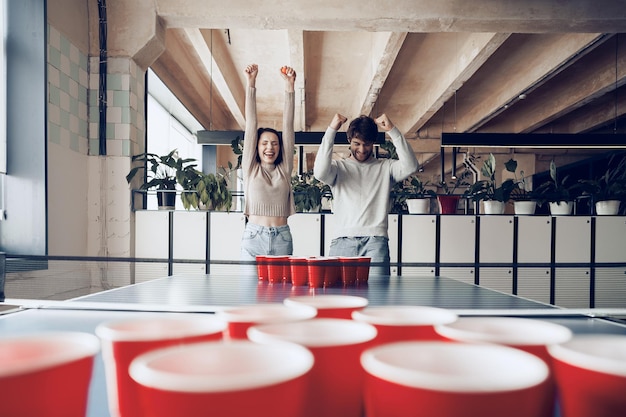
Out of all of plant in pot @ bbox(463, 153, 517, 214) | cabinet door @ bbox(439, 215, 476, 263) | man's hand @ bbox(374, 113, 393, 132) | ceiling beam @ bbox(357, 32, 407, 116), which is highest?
ceiling beam @ bbox(357, 32, 407, 116)

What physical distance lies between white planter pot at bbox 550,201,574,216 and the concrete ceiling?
1554 millimetres

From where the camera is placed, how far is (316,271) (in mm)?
1413

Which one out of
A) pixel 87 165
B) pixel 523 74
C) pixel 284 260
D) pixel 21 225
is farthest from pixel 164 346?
pixel 523 74

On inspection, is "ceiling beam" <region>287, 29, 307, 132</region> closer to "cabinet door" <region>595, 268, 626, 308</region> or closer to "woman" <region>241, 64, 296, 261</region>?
"woman" <region>241, 64, 296, 261</region>

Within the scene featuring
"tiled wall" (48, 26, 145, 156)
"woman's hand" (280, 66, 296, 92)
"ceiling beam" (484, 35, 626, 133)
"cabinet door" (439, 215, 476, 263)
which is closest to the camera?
"woman's hand" (280, 66, 296, 92)

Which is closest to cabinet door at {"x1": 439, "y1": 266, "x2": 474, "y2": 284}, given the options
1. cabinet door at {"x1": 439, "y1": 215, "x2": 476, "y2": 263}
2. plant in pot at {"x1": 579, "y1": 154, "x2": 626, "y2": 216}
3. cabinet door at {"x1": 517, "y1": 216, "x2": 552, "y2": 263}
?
cabinet door at {"x1": 439, "y1": 215, "x2": 476, "y2": 263}

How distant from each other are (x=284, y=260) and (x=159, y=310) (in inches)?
23.3

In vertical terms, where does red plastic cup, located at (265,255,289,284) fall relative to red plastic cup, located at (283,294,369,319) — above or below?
below

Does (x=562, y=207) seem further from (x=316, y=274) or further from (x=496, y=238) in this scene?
(x=316, y=274)

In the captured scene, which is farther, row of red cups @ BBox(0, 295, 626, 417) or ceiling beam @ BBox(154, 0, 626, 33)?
ceiling beam @ BBox(154, 0, 626, 33)

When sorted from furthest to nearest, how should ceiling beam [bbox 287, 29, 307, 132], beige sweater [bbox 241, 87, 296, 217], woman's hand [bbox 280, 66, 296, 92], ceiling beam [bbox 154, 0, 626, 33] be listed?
ceiling beam [bbox 287, 29, 307, 132] < ceiling beam [bbox 154, 0, 626, 33] < woman's hand [bbox 280, 66, 296, 92] < beige sweater [bbox 241, 87, 296, 217]

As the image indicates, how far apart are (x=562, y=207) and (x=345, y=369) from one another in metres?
4.52

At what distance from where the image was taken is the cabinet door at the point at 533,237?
13.7 ft

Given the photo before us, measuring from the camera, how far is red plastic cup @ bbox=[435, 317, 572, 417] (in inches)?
14.3
